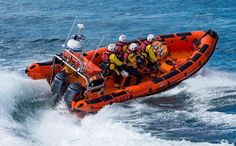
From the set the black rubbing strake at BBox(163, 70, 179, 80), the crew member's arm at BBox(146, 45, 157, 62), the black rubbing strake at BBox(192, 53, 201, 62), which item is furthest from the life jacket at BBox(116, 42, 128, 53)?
the black rubbing strake at BBox(192, 53, 201, 62)

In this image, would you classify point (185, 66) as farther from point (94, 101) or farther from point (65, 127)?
point (65, 127)

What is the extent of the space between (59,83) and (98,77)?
3.16 feet

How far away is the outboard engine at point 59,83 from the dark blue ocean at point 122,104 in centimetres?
36

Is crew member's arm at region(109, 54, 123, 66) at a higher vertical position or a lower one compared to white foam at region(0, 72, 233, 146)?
higher

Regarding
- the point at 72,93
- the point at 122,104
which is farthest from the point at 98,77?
the point at 122,104

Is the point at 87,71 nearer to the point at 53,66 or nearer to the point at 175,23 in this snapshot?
the point at 53,66

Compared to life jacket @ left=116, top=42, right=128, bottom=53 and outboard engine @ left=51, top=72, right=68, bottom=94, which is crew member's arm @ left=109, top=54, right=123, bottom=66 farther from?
outboard engine @ left=51, top=72, right=68, bottom=94

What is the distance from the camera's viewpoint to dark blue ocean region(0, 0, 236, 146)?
33.1ft

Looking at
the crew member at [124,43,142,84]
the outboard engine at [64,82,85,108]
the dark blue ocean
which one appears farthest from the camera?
the crew member at [124,43,142,84]

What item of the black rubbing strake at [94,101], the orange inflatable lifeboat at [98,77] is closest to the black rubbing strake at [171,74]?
the orange inflatable lifeboat at [98,77]

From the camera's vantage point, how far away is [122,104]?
12.0 metres

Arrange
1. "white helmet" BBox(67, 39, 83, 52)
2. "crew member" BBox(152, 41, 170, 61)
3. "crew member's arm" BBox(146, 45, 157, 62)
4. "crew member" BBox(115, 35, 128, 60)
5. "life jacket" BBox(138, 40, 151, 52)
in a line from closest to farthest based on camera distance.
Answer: "white helmet" BBox(67, 39, 83, 52)
"crew member" BBox(115, 35, 128, 60)
"crew member's arm" BBox(146, 45, 157, 62)
"life jacket" BBox(138, 40, 151, 52)
"crew member" BBox(152, 41, 170, 61)

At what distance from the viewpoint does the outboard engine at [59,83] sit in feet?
38.3

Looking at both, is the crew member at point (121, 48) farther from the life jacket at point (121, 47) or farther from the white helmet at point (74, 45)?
the white helmet at point (74, 45)
